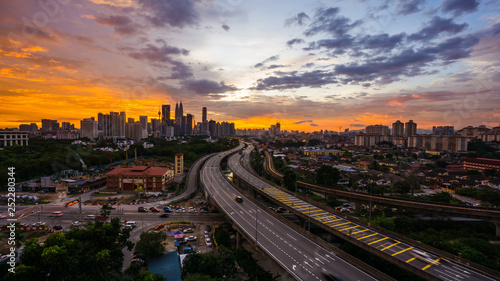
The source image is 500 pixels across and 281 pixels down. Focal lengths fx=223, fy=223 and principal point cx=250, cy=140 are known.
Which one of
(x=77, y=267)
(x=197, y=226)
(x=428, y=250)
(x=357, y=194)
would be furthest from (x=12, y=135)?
(x=428, y=250)

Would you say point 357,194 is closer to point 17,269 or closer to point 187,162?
point 17,269

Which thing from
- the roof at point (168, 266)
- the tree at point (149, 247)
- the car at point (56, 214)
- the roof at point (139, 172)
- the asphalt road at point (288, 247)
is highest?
the roof at point (139, 172)

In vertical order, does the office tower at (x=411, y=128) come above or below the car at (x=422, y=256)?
above

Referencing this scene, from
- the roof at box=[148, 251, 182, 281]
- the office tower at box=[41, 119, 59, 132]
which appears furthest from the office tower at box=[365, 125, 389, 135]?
the office tower at box=[41, 119, 59, 132]

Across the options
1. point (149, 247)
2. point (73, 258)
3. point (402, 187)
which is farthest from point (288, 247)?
point (402, 187)

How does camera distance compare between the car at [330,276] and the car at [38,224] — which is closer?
the car at [330,276]

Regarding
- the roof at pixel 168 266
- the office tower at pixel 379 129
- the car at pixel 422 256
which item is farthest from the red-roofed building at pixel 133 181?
the office tower at pixel 379 129

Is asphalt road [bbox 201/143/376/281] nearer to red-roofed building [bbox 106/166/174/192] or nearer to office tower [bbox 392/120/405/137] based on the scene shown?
red-roofed building [bbox 106/166/174/192]

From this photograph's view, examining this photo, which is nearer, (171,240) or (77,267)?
(77,267)

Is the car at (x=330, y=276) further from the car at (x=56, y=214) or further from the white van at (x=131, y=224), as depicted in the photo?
the car at (x=56, y=214)
